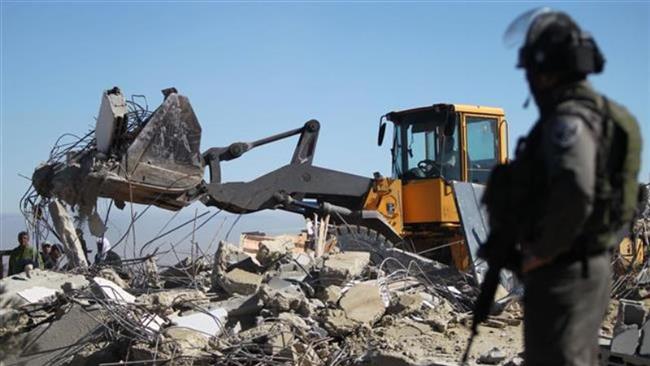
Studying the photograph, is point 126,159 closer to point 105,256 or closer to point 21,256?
point 105,256

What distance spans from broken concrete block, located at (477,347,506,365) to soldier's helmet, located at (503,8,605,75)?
3.40m

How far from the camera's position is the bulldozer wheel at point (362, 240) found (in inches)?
406

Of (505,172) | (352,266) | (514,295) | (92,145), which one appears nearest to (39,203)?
(92,145)

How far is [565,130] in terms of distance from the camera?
3488mm

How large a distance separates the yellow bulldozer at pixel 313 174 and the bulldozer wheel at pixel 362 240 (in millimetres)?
25

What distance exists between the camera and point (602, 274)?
146 inches

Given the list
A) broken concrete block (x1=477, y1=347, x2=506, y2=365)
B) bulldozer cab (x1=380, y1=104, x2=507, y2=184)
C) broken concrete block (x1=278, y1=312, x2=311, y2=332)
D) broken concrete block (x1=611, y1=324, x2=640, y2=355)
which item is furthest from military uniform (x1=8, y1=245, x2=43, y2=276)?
broken concrete block (x1=611, y1=324, x2=640, y2=355)

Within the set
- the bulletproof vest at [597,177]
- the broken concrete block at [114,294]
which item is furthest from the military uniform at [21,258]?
the bulletproof vest at [597,177]

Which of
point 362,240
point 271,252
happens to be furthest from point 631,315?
point 271,252

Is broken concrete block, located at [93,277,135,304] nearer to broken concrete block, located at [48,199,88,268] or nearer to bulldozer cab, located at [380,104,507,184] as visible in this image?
broken concrete block, located at [48,199,88,268]

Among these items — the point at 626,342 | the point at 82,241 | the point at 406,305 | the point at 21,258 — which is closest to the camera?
the point at 626,342

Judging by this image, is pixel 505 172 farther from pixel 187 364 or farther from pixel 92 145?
pixel 92 145

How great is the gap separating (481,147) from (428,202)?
1031mm

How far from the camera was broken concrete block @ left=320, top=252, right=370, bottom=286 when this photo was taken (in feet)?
28.9
